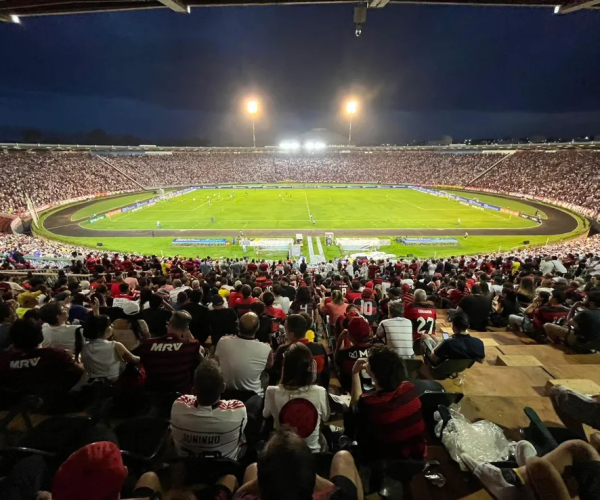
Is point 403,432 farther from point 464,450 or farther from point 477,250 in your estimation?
point 477,250

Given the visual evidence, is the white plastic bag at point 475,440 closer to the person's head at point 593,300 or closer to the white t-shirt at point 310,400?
the white t-shirt at point 310,400

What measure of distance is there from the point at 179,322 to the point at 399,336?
3.42 meters

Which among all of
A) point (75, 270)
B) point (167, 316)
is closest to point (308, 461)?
point (167, 316)

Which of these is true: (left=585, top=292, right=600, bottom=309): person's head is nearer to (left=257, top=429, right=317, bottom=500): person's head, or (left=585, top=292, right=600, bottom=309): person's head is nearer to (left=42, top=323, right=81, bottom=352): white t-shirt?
(left=257, top=429, right=317, bottom=500): person's head

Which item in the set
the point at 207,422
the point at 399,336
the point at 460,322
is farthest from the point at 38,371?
the point at 460,322

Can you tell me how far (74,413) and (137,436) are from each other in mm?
1337

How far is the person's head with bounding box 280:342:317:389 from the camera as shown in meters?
3.38

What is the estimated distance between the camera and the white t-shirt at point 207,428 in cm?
316

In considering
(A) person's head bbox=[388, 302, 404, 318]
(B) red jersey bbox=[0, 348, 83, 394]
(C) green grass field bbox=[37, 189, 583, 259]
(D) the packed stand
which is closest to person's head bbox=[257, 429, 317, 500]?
(D) the packed stand

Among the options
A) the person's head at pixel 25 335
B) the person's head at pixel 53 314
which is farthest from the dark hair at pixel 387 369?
the person's head at pixel 53 314

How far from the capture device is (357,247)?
3105cm

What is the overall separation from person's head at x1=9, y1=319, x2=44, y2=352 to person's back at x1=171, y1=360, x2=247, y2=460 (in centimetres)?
250

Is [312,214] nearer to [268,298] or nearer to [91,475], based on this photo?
[268,298]

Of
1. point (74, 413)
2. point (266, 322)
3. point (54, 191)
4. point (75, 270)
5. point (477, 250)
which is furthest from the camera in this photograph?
point (54, 191)
